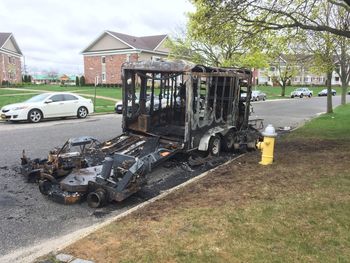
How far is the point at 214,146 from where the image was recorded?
378 inches

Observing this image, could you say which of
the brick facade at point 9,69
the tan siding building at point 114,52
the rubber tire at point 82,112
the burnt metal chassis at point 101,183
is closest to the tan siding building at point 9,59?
the brick facade at point 9,69

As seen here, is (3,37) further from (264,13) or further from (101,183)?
(101,183)

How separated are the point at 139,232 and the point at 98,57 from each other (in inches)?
2338

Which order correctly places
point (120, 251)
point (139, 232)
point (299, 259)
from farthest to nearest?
point (139, 232)
point (120, 251)
point (299, 259)

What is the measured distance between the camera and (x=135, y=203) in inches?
243

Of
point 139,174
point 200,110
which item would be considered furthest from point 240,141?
point 139,174

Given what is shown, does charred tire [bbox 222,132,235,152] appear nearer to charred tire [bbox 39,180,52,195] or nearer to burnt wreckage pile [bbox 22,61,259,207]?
burnt wreckage pile [bbox 22,61,259,207]

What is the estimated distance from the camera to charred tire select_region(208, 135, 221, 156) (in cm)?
936

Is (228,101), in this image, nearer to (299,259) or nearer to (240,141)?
(240,141)

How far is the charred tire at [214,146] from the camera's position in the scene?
9.36 metres

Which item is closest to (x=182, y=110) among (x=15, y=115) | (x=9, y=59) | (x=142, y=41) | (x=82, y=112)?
(x=15, y=115)

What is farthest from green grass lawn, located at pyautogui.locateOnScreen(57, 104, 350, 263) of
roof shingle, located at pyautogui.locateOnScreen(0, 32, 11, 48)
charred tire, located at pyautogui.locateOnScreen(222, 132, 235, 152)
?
roof shingle, located at pyautogui.locateOnScreen(0, 32, 11, 48)

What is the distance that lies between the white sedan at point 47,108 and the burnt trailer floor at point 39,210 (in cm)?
989

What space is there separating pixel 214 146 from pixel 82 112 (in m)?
11.8
